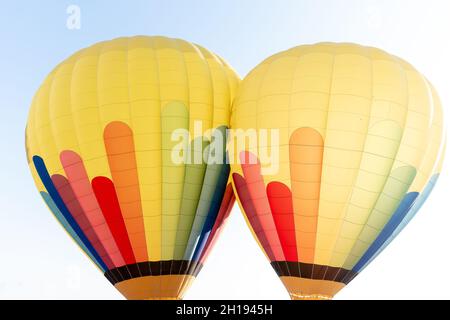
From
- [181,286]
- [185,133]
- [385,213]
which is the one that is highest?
[185,133]

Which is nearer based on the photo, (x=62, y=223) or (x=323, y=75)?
(x=323, y=75)

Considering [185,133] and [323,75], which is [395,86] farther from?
[185,133]

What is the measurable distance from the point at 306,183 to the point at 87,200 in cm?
384

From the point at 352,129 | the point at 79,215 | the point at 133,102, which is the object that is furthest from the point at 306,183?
the point at 79,215

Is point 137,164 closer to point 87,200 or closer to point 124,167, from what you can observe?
point 124,167

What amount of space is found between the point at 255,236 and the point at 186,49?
3657 millimetres

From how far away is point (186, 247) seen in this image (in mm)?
18500

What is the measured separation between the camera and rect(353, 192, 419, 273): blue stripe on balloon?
58.3ft

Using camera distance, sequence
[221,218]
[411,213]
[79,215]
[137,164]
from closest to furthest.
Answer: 1. [137,164]
2. [411,213]
3. [79,215]
4. [221,218]

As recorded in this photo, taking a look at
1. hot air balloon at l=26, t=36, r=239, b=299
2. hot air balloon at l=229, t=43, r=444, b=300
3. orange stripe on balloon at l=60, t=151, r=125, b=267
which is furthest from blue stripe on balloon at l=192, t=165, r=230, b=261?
orange stripe on balloon at l=60, t=151, r=125, b=267

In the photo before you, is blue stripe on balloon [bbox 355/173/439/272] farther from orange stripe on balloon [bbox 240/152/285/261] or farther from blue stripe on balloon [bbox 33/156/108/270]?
blue stripe on balloon [bbox 33/156/108/270]

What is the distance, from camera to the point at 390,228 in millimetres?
17844

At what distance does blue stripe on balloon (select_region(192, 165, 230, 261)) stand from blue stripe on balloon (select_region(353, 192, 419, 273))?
2.69 m

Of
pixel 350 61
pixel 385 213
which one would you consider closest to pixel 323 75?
pixel 350 61
